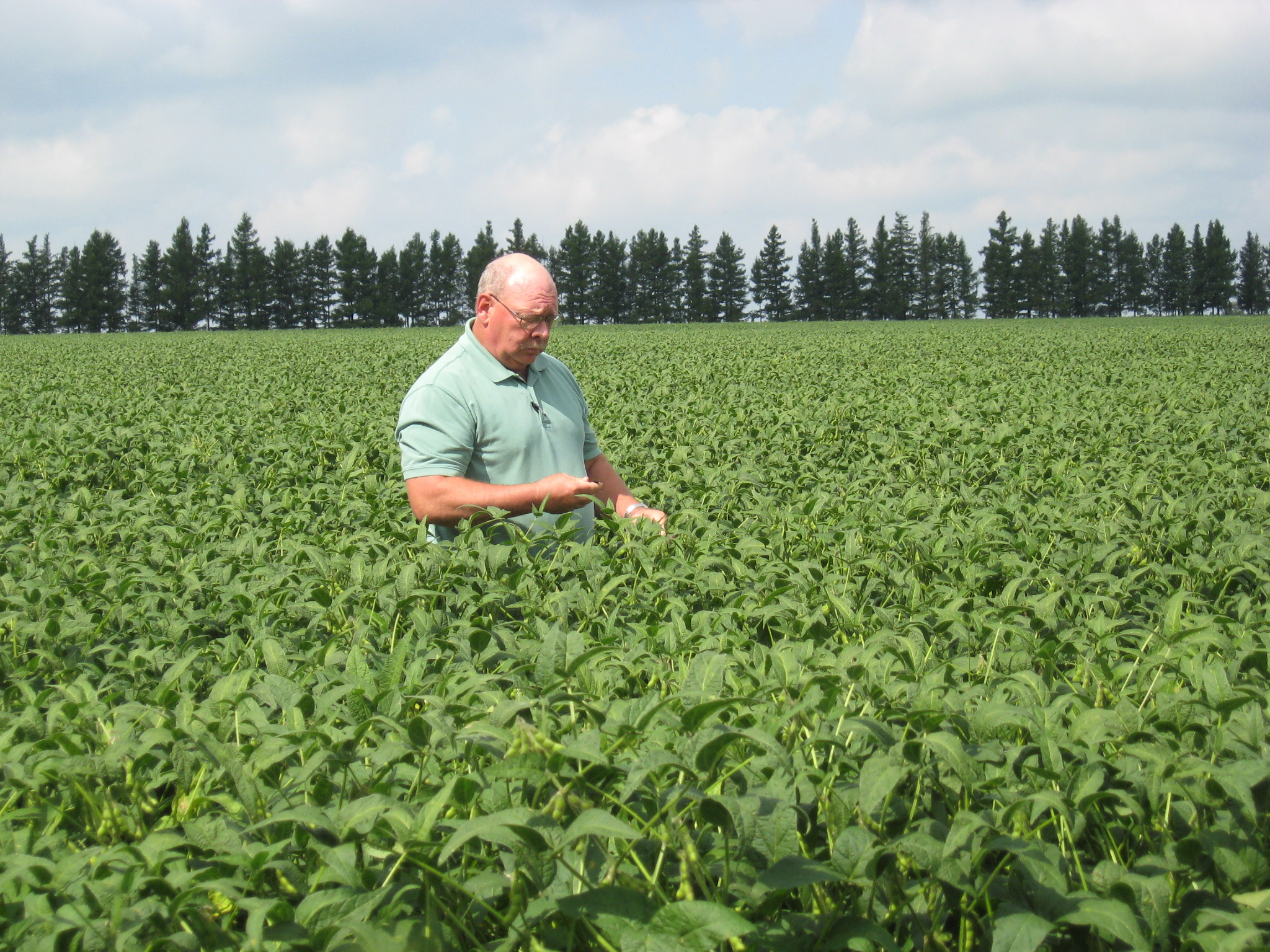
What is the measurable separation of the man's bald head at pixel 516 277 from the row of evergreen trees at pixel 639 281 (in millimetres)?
81780

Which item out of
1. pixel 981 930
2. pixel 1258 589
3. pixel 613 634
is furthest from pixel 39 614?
pixel 1258 589

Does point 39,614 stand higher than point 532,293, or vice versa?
point 532,293

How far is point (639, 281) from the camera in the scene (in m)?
92.2

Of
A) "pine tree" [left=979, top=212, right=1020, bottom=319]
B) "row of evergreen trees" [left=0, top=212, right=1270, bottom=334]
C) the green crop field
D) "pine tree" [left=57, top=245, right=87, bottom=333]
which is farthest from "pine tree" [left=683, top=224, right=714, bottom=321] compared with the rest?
the green crop field

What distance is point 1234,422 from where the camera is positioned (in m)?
9.29

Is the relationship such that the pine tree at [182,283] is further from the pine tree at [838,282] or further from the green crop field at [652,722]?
the green crop field at [652,722]

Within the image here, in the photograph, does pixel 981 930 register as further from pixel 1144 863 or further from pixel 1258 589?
pixel 1258 589

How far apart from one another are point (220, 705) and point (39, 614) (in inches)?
56.2

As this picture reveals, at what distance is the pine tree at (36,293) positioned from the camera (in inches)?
3319

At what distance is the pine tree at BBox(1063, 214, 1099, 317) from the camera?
8662 cm

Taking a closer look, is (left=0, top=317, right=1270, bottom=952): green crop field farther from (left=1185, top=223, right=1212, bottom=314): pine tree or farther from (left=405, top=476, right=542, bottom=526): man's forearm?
(left=1185, top=223, right=1212, bottom=314): pine tree

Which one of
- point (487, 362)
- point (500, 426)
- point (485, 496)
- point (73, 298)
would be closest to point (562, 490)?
point (485, 496)

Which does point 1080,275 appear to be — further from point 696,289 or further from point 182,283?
point 182,283

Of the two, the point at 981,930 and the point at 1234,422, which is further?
the point at 1234,422
